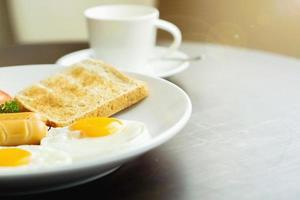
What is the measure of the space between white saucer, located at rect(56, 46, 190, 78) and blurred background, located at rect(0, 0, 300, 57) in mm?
967

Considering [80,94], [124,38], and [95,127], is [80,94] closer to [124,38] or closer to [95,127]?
[95,127]

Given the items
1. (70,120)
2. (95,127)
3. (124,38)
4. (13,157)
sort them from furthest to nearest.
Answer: (124,38) → (70,120) → (95,127) → (13,157)

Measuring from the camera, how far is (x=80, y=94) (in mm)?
1069

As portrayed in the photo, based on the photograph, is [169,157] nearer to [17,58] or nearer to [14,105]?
[14,105]

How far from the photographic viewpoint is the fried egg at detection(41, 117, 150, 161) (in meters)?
0.79

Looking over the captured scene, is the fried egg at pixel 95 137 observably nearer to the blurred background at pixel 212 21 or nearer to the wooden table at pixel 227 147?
the wooden table at pixel 227 147

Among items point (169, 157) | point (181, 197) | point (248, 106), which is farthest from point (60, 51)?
point (181, 197)

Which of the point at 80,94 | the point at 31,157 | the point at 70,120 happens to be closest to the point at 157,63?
the point at 80,94

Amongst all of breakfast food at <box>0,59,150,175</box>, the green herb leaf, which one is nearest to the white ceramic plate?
breakfast food at <box>0,59,150,175</box>

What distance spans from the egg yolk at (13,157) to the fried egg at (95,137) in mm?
59

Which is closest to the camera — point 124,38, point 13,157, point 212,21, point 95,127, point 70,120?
point 13,157

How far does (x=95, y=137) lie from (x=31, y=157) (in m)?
0.11

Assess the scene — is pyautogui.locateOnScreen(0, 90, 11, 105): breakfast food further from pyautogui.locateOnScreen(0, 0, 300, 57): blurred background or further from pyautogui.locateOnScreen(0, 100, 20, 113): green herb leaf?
pyautogui.locateOnScreen(0, 0, 300, 57): blurred background

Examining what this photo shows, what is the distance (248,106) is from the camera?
1125 mm
